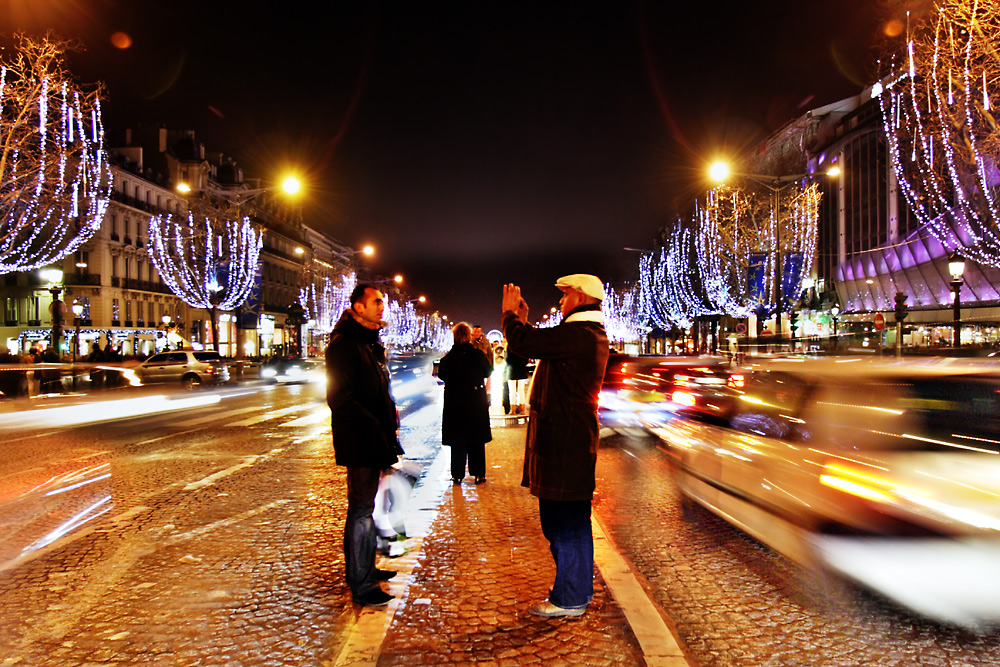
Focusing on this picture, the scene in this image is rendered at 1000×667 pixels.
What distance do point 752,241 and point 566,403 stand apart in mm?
37752

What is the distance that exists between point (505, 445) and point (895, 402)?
7.15 meters

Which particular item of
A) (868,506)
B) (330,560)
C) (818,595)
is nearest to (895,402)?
(868,506)

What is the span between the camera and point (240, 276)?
130 ft

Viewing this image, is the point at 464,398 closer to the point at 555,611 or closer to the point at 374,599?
the point at 374,599

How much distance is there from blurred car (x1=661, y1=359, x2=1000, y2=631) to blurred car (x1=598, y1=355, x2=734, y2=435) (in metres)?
1.43

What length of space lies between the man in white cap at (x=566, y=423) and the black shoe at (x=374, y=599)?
90cm

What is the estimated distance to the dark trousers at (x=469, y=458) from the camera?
8.05 metres

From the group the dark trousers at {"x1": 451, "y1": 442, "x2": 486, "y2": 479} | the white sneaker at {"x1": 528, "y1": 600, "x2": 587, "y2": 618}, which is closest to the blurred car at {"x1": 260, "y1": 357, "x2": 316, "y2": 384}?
the dark trousers at {"x1": 451, "y1": 442, "x2": 486, "y2": 479}

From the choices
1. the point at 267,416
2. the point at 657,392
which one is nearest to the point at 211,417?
the point at 267,416

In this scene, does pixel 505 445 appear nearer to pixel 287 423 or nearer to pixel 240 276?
pixel 287 423

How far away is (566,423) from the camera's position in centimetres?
408

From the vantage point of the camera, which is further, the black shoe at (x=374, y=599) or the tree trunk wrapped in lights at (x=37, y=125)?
the tree trunk wrapped in lights at (x=37, y=125)

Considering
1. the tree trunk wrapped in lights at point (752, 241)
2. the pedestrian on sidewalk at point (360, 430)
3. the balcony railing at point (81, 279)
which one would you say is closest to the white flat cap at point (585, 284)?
the pedestrian on sidewalk at point (360, 430)

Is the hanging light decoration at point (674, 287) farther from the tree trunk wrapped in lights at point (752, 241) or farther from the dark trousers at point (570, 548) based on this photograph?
the dark trousers at point (570, 548)
